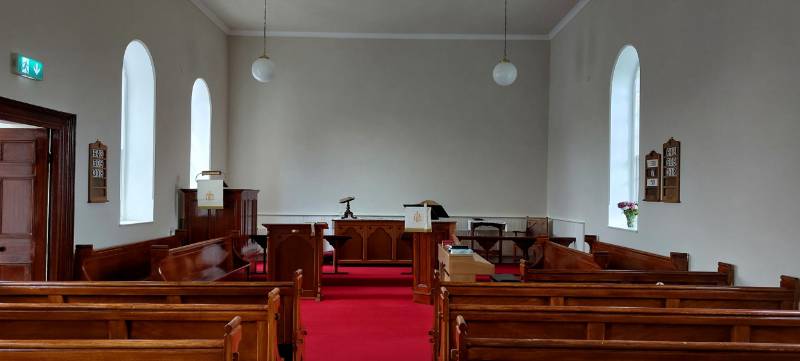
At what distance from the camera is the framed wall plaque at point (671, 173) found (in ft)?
19.6

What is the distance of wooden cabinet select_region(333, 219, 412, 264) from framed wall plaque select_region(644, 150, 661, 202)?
445 cm

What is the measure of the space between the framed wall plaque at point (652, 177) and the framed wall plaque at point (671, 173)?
9cm

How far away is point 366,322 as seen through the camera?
19.4 ft

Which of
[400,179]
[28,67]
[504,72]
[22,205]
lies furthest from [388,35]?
[22,205]

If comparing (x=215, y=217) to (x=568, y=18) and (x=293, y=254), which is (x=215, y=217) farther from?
(x=568, y=18)

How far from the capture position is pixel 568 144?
996cm

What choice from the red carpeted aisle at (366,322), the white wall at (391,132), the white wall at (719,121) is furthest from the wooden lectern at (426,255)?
the white wall at (391,132)

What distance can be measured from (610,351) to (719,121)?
13.0 ft

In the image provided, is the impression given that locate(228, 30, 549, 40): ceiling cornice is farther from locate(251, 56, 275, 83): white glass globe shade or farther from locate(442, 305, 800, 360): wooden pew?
locate(442, 305, 800, 360): wooden pew

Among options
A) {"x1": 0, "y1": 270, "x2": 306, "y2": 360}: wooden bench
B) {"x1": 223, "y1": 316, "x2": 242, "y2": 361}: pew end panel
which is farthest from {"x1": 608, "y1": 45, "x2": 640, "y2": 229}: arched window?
{"x1": 223, "y1": 316, "x2": 242, "y2": 361}: pew end panel

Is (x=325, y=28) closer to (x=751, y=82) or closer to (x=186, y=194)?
(x=186, y=194)

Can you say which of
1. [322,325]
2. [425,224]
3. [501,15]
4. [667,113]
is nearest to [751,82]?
[667,113]

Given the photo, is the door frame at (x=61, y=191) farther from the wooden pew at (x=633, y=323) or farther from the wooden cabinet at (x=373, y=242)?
the wooden cabinet at (x=373, y=242)

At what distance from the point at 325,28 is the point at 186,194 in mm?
4014
